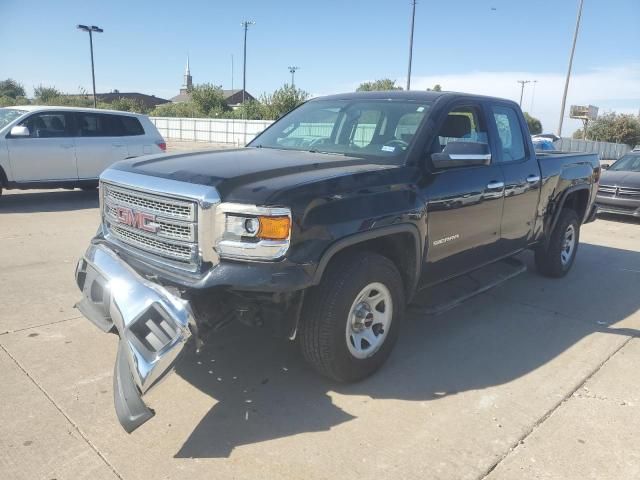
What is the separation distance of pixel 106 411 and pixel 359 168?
215cm

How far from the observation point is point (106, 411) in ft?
10.1

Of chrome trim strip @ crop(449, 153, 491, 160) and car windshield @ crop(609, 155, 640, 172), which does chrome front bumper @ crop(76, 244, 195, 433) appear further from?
car windshield @ crop(609, 155, 640, 172)

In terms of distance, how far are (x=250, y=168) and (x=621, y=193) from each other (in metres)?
10.2

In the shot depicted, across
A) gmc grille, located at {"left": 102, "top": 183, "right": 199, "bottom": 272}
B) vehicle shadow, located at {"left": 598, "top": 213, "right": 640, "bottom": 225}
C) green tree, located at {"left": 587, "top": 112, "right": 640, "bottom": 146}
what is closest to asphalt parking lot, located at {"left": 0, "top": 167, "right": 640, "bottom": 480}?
gmc grille, located at {"left": 102, "top": 183, "right": 199, "bottom": 272}

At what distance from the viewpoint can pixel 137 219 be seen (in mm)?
3314

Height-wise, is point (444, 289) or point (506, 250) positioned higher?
point (506, 250)

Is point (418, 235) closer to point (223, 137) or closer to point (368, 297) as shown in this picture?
point (368, 297)

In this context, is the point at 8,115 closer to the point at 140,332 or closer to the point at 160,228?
the point at 160,228

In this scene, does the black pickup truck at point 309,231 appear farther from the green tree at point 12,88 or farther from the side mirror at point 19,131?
the green tree at point 12,88

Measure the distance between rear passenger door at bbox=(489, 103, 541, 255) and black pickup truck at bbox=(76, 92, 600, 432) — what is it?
0.14 ft

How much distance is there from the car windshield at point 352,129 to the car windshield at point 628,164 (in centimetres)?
973

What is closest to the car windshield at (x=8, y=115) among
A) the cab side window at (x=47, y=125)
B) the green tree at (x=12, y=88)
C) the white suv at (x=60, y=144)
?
the white suv at (x=60, y=144)

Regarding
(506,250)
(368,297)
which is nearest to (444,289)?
(506,250)

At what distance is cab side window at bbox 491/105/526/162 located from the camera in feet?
15.7
